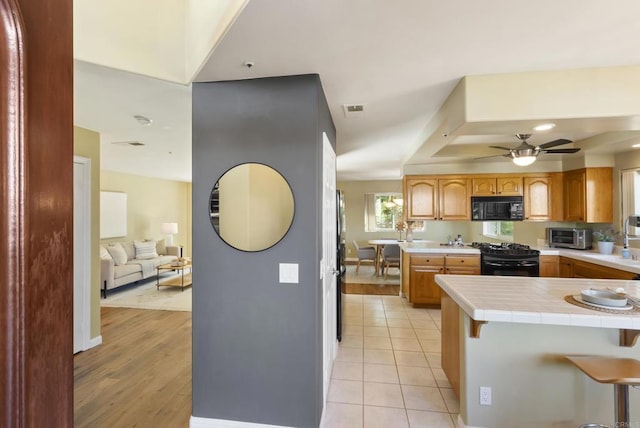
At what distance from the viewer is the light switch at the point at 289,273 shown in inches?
78.2

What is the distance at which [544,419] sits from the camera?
190 centimetres

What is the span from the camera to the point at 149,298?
5.18 metres

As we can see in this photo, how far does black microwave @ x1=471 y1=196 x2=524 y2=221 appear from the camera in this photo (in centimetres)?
468

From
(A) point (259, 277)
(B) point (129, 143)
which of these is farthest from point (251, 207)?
(B) point (129, 143)

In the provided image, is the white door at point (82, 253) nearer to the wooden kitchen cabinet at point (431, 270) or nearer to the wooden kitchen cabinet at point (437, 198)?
the wooden kitchen cabinet at point (431, 270)

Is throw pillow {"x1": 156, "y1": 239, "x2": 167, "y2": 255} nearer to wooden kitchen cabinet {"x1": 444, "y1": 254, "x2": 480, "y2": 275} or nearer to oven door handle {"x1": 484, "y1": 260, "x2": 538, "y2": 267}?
wooden kitchen cabinet {"x1": 444, "y1": 254, "x2": 480, "y2": 275}

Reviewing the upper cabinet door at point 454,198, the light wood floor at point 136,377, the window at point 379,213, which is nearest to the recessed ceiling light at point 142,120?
the light wood floor at point 136,377

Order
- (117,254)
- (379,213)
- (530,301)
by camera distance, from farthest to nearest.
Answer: (379,213) → (117,254) → (530,301)

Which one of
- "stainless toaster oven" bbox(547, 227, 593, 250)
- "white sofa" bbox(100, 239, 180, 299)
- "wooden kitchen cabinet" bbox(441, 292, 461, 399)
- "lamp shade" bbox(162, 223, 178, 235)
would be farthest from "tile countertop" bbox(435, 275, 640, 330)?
"lamp shade" bbox(162, 223, 178, 235)

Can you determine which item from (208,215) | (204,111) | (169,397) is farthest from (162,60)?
(169,397)

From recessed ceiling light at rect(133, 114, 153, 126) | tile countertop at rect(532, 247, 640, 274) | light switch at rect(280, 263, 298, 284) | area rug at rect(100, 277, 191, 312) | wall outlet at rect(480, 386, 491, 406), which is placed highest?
recessed ceiling light at rect(133, 114, 153, 126)

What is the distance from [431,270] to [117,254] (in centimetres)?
564

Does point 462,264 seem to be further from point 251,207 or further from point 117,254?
point 117,254

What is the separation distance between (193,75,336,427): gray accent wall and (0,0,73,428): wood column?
5.05 feet
